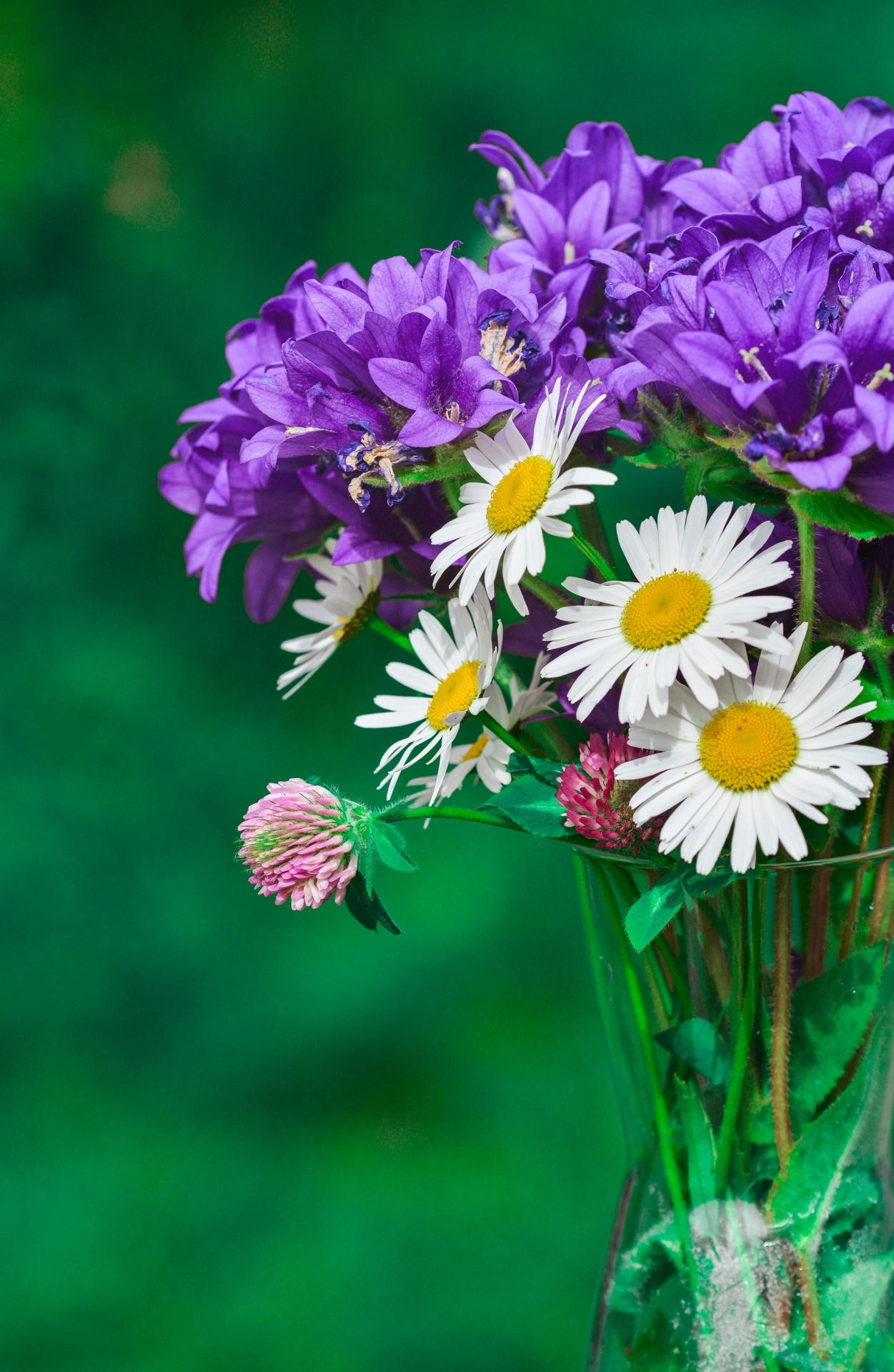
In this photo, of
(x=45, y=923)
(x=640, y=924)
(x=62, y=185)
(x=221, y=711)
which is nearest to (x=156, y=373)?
(x=62, y=185)

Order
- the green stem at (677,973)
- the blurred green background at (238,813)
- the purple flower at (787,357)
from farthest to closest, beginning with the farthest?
the blurred green background at (238,813) → the green stem at (677,973) → the purple flower at (787,357)

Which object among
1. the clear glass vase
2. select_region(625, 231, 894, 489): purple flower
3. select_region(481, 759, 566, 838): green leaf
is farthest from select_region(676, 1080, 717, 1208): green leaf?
select_region(625, 231, 894, 489): purple flower

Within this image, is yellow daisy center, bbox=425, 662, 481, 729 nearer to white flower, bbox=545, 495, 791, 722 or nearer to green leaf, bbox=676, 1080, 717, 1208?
white flower, bbox=545, 495, 791, 722

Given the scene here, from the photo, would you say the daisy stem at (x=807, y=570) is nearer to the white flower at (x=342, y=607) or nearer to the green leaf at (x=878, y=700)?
the green leaf at (x=878, y=700)

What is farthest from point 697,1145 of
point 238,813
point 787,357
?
point 238,813

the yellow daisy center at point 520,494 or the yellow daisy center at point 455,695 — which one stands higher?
the yellow daisy center at point 520,494

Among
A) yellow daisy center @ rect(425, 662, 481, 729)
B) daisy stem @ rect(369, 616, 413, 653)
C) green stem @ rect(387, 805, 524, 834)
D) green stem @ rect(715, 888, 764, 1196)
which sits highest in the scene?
daisy stem @ rect(369, 616, 413, 653)

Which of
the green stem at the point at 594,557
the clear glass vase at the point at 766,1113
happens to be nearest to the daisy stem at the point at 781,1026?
the clear glass vase at the point at 766,1113

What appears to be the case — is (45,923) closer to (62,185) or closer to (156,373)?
(156,373)

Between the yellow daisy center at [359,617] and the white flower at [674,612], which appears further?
the yellow daisy center at [359,617]
